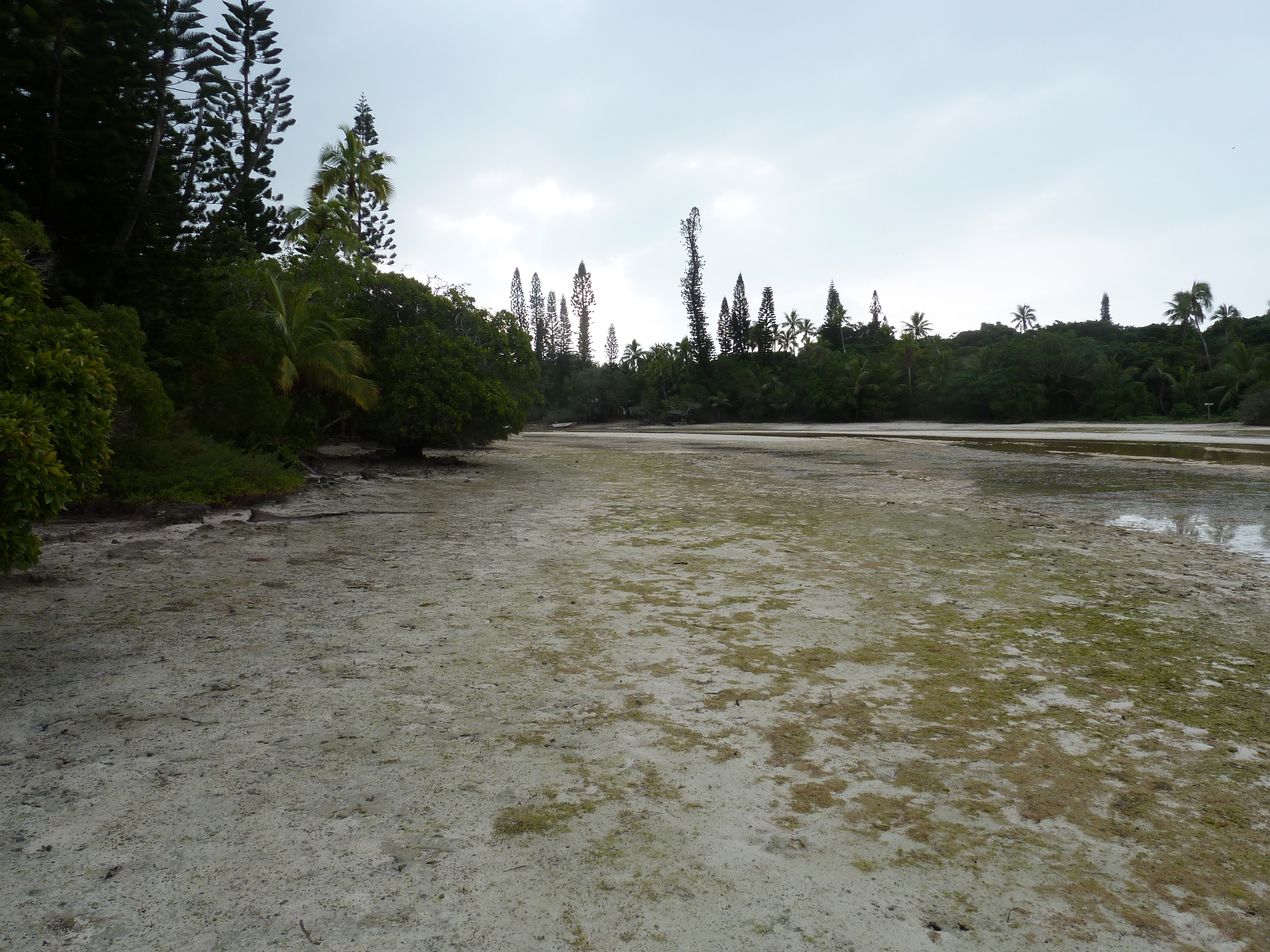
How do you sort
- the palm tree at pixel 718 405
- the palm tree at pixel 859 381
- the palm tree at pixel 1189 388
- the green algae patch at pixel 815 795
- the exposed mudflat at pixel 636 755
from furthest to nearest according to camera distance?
the palm tree at pixel 718 405 → the palm tree at pixel 859 381 → the palm tree at pixel 1189 388 → the green algae patch at pixel 815 795 → the exposed mudflat at pixel 636 755

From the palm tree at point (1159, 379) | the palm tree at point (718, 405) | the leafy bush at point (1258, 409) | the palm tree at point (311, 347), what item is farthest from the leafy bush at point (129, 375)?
the palm tree at point (718, 405)

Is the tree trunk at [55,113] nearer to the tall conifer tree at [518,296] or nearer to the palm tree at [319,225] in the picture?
the palm tree at [319,225]

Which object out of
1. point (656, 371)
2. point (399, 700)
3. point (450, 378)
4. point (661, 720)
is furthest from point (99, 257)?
point (656, 371)

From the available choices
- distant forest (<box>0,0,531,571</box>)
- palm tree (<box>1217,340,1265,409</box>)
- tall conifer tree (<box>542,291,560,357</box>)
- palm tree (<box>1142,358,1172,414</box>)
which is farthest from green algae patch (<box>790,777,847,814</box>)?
tall conifer tree (<box>542,291,560,357</box>)

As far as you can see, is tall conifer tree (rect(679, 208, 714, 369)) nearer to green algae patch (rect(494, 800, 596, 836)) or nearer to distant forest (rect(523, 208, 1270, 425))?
distant forest (rect(523, 208, 1270, 425))

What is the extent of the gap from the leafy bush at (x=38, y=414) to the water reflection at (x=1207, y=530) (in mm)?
8810

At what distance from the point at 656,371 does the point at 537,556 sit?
67.5 meters

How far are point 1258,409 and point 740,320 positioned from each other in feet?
162

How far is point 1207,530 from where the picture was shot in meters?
8.16

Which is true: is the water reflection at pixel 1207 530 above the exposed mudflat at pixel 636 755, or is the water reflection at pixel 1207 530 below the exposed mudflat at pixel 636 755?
below

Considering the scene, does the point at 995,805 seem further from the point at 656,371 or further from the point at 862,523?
the point at 656,371

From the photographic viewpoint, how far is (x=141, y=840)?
7.94ft

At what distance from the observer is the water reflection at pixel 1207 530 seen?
719 centimetres

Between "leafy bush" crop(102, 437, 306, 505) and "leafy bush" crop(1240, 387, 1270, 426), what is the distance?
4116 centimetres
